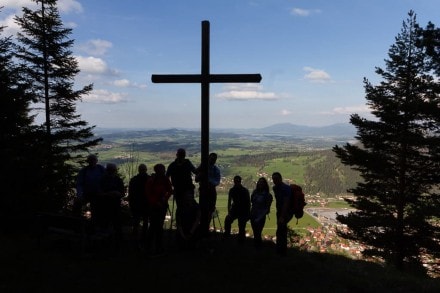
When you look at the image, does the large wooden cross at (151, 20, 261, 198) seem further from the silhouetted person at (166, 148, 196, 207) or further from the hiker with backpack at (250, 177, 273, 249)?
the hiker with backpack at (250, 177, 273, 249)

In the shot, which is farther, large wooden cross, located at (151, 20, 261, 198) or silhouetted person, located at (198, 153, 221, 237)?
silhouetted person, located at (198, 153, 221, 237)

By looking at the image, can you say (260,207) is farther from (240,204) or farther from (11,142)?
(11,142)

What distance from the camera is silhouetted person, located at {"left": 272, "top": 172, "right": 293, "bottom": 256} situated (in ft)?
26.6

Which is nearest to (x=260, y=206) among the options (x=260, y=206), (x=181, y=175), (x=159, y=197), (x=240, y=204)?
(x=260, y=206)

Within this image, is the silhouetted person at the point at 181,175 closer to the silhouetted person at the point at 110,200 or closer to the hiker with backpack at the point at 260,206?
the silhouetted person at the point at 110,200

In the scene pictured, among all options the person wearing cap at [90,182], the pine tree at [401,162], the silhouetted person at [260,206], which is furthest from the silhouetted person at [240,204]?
the pine tree at [401,162]

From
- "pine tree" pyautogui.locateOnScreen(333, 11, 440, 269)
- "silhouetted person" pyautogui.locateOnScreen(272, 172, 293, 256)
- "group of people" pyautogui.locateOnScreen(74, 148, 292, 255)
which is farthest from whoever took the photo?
"pine tree" pyautogui.locateOnScreen(333, 11, 440, 269)

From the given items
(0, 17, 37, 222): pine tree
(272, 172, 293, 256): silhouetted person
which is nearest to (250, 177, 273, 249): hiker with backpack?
(272, 172, 293, 256): silhouetted person

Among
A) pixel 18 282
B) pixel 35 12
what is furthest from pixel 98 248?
pixel 35 12

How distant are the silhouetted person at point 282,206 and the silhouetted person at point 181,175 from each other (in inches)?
78.3

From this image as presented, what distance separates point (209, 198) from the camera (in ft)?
28.5

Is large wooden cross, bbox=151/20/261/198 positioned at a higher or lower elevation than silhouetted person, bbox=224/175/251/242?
higher

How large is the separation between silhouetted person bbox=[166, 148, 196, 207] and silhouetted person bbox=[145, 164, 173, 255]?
401mm

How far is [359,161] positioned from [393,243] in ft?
13.6
